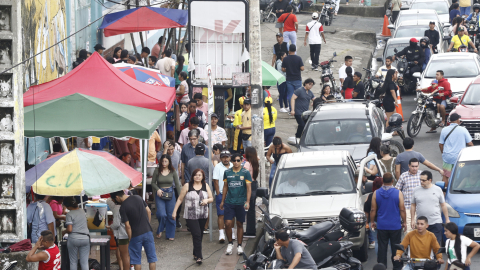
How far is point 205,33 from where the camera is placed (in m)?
16.9

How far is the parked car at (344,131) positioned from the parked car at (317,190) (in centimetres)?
219

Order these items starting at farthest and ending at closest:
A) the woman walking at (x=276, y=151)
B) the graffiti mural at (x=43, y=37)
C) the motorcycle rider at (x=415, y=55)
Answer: the motorcycle rider at (x=415, y=55)
the woman walking at (x=276, y=151)
the graffiti mural at (x=43, y=37)

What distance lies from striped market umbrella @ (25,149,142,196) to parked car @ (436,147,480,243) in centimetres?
509

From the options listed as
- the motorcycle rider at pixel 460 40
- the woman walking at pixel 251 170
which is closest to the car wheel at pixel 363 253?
the woman walking at pixel 251 170

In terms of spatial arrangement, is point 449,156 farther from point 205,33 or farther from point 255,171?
point 205,33

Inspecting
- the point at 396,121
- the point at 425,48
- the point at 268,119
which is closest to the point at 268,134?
the point at 268,119

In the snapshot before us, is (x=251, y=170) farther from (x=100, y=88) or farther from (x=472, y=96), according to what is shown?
(x=472, y=96)

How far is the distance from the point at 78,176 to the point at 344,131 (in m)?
6.73

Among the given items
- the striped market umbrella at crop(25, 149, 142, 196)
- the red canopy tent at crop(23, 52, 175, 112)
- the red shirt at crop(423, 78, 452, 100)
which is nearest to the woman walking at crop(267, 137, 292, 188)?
the red canopy tent at crop(23, 52, 175, 112)

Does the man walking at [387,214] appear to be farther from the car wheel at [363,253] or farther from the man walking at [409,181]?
the man walking at [409,181]

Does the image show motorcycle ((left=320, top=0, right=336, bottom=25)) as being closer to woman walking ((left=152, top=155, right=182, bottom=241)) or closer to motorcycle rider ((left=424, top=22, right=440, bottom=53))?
motorcycle rider ((left=424, top=22, right=440, bottom=53))

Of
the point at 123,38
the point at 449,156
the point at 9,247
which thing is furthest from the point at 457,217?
the point at 123,38

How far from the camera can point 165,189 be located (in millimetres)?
12633

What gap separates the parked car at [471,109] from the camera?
1659 cm
